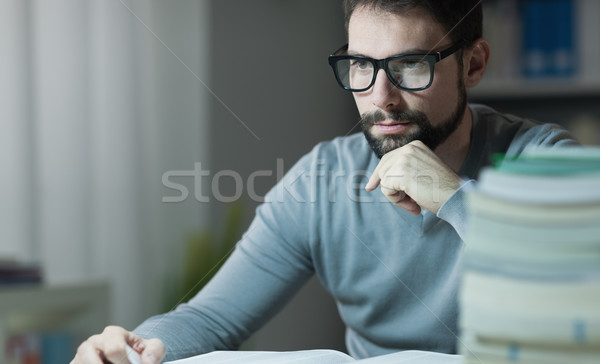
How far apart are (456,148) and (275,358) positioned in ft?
2.00

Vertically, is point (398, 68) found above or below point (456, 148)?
above

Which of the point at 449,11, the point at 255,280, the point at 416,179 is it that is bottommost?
the point at 255,280

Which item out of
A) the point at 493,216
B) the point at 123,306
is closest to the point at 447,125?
the point at 493,216

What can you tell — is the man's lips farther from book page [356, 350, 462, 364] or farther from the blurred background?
the blurred background

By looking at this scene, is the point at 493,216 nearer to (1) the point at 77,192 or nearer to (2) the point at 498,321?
(2) the point at 498,321

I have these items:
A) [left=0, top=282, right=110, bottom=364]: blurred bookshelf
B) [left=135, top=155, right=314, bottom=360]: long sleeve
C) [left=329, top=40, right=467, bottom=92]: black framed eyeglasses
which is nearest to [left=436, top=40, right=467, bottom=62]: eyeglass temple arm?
[left=329, top=40, right=467, bottom=92]: black framed eyeglasses

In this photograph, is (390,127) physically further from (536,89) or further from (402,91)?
(536,89)

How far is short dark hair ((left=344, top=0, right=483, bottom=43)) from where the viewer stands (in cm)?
103

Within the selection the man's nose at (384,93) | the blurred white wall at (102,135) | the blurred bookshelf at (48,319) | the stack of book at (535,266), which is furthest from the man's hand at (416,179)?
the blurred white wall at (102,135)

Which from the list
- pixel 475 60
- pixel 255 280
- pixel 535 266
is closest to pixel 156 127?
pixel 255 280

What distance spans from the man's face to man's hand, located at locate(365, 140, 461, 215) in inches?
6.7

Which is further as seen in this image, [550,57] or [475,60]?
[550,57]

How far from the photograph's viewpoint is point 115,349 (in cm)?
69

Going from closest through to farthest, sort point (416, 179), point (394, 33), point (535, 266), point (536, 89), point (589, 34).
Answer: point (535, 266) → point (416, 179) → point (394, 33) → point (589, 34) → point (536, 89)
